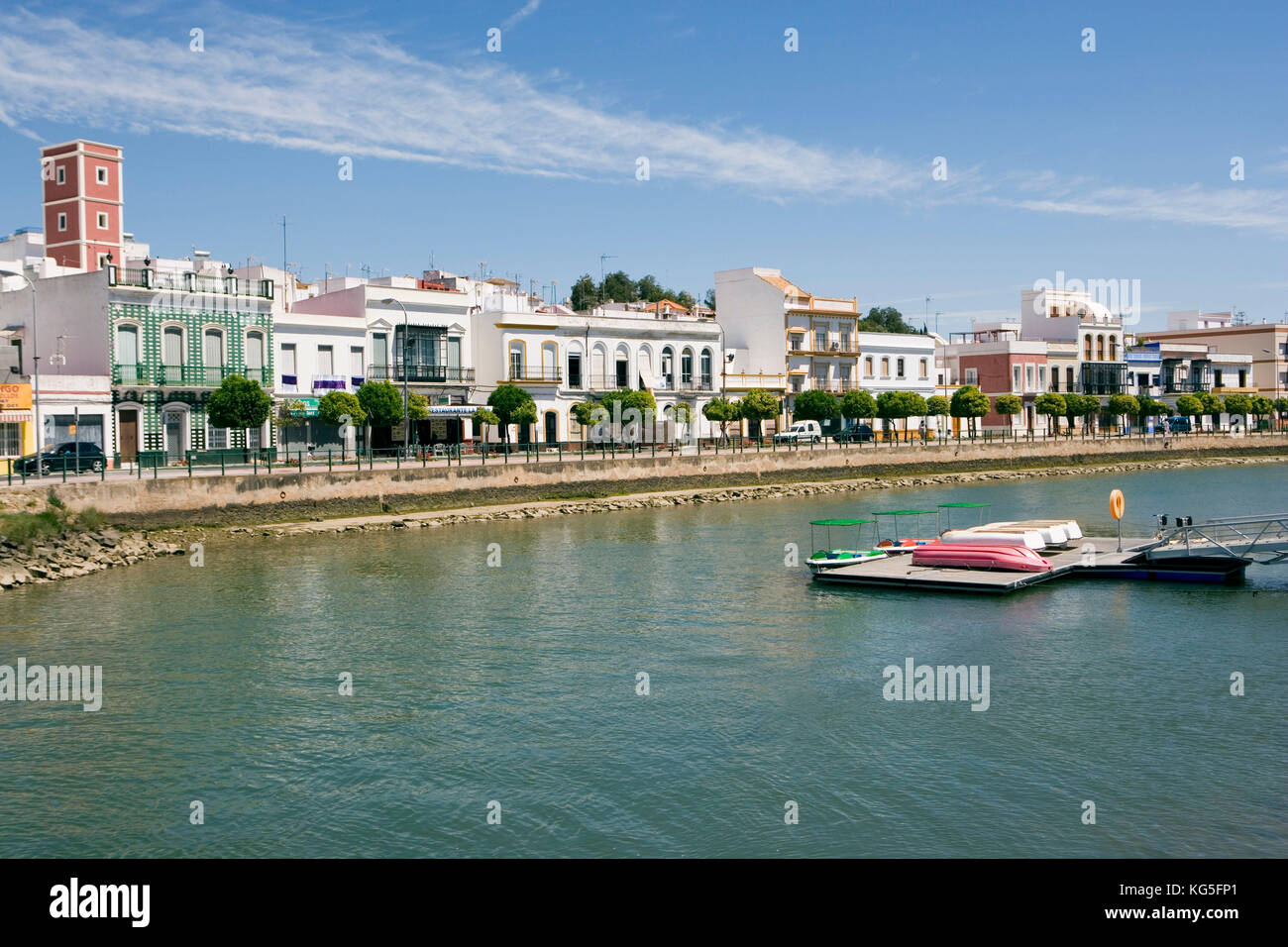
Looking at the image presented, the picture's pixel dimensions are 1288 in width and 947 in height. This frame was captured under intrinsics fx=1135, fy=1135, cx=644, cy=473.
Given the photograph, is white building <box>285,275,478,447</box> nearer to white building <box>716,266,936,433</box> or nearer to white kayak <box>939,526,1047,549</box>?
white building <box>716,266,936,433</box>

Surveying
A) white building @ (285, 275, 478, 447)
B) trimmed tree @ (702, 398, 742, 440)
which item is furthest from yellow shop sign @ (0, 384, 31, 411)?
trimmed tree @ (702, 398, 742, 440)

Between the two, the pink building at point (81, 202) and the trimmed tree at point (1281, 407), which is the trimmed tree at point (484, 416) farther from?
the trimmed tree at point (1281, 407)

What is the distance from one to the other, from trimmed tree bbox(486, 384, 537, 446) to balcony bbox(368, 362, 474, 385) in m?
3.64

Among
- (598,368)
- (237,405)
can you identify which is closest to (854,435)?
(598,368)

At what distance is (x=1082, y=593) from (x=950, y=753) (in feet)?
48.4

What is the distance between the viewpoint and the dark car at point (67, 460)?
3959cm

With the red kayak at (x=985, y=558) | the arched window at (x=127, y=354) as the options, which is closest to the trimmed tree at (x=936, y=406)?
the red kayak at (x=985, y=558)

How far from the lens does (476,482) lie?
162 feet

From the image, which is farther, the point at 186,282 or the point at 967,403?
the point at 967,403

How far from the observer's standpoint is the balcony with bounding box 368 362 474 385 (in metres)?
57.1

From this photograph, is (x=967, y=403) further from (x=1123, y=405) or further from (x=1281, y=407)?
(x=1281, y=407)
